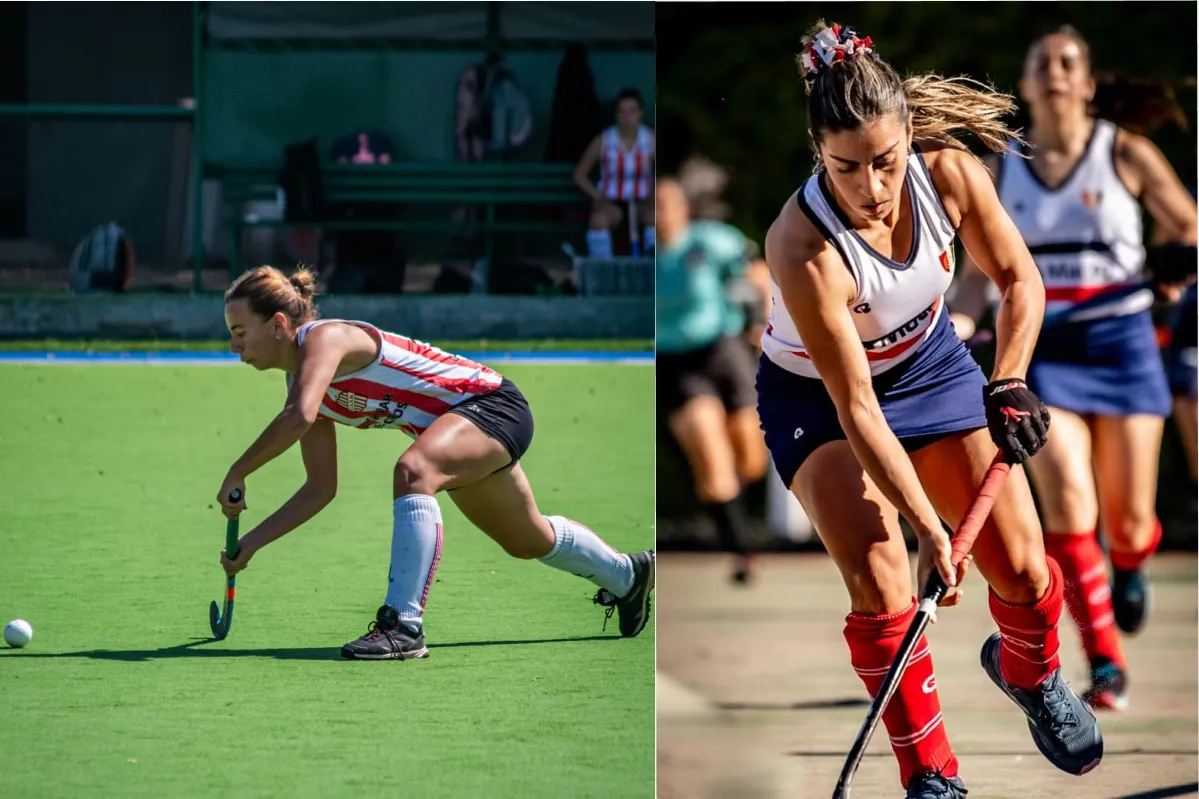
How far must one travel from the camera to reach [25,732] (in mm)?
3805

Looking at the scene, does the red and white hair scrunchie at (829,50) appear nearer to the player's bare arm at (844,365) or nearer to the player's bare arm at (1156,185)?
the player's bare arm at (844,365)

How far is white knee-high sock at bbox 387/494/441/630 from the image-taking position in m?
3.87

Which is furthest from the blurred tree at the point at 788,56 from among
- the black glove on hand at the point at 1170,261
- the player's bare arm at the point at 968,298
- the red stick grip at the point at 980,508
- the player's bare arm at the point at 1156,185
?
the red stick grip at the point at 980,508

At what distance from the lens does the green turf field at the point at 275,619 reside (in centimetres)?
375

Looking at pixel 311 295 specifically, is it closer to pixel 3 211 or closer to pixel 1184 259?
pixel 3 211

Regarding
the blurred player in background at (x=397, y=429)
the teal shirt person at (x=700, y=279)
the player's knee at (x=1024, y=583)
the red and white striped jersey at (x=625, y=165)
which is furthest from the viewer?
the teal shirt person at (x=700, y=279)

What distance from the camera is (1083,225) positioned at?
4.48m

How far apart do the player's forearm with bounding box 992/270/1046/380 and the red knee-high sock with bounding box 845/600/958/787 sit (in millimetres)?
494

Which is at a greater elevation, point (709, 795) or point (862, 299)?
point (862, 299)

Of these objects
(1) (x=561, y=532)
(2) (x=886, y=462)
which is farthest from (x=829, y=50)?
(1) (x=561, y=532)

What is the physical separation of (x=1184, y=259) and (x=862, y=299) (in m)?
1.72

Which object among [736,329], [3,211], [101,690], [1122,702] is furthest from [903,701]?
[736,329]

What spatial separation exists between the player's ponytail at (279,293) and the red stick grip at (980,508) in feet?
4.62

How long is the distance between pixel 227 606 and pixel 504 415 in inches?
29.1
